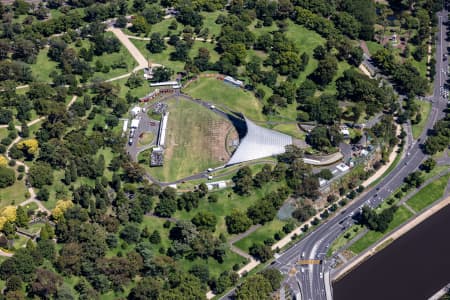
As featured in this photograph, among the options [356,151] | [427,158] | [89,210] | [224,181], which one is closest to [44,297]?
[89,210]

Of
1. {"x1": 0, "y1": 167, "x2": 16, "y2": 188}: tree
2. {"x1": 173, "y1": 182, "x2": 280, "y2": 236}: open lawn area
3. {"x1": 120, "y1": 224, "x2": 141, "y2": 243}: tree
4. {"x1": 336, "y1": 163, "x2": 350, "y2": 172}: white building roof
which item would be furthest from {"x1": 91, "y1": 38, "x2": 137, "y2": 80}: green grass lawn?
{"x1": 336, "y1": 163, "x2": 350, "y2": 172}: white building roof

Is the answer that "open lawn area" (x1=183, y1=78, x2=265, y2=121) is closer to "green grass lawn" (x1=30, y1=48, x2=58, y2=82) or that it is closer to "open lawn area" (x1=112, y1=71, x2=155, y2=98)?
"open lawn area" (x1=112, y1=71, x2=155, y2=98)

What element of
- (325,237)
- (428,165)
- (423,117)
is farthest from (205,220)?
(423,117)

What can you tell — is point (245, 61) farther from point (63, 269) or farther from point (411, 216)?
point (63, 269)

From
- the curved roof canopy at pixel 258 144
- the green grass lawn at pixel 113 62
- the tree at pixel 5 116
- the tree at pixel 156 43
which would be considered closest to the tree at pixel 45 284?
the curved roof canopy at pixel 258 144

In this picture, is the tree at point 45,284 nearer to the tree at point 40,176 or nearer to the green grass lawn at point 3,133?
the tree at point 40,176

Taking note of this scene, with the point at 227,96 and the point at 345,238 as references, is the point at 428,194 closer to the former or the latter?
the point at 345,238
